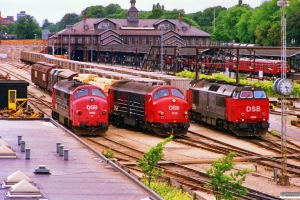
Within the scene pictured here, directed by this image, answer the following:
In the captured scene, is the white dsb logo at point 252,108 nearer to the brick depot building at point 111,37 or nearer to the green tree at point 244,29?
the brick depot building at point 111,37

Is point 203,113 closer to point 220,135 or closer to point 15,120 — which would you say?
point 220,135

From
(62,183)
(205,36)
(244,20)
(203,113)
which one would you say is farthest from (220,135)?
(244,20)

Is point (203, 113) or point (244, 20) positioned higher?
point (244, 20)

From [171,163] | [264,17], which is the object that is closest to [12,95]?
[171,163]

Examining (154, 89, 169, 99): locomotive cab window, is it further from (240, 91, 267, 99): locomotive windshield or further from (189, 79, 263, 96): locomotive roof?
(240, 91, 267, 99): locomotive windshield

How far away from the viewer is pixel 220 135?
44.2 m

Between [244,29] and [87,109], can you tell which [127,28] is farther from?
[87,109]

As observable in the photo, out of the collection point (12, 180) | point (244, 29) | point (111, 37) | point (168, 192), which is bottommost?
point (168, 192)

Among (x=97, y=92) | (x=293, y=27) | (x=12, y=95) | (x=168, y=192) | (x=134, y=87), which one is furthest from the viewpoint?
(x=293, y=27)

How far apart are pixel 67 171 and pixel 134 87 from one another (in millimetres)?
23463

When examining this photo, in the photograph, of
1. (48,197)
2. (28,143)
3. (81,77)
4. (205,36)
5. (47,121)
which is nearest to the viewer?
(48,197)

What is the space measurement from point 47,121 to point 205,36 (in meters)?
121

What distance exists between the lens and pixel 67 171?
21.1 m

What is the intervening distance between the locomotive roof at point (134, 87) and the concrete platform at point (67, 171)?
12588 mm
